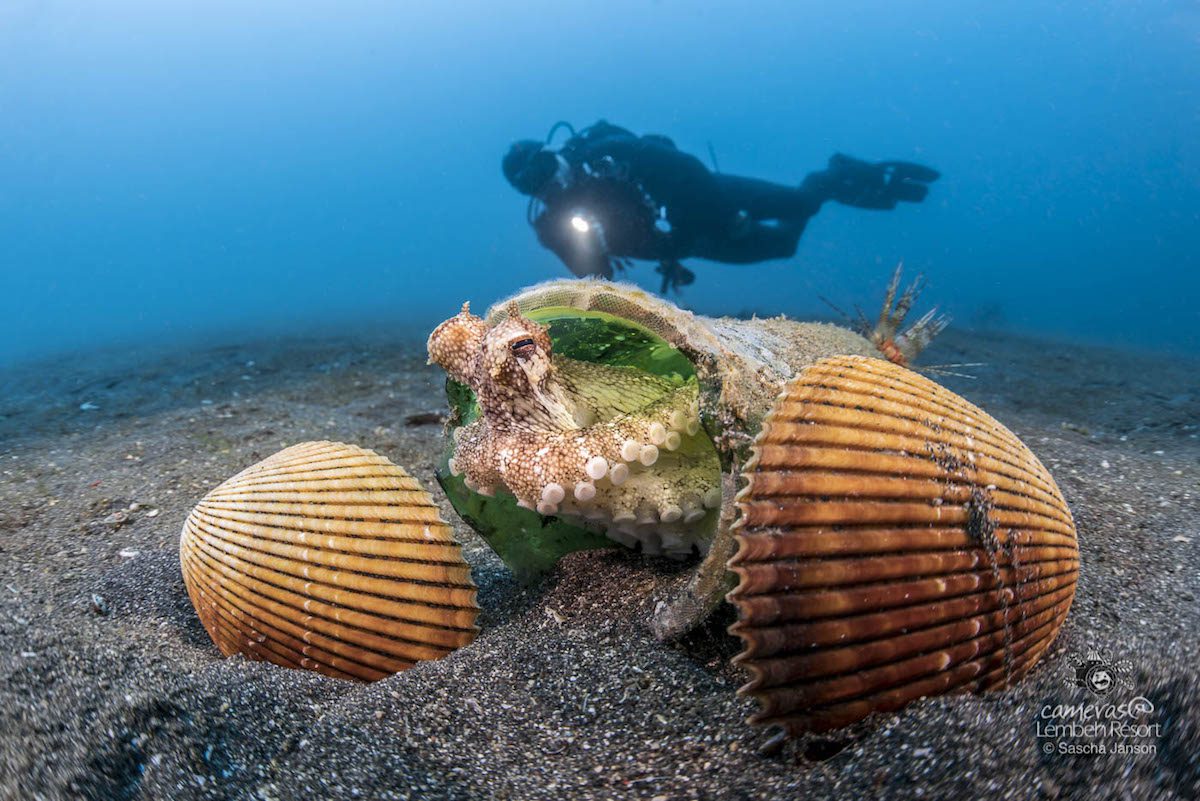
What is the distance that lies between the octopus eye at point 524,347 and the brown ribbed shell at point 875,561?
839 millimetres

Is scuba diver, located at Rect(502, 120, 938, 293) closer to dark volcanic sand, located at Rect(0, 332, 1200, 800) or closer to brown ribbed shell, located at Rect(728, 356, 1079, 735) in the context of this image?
dark volcanic sand, located at Rect(0, 332, 1200, 800)

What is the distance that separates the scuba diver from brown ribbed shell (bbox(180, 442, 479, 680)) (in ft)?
24.8

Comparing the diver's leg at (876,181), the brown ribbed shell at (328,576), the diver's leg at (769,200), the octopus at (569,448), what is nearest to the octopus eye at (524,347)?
the octopus at (569,448)

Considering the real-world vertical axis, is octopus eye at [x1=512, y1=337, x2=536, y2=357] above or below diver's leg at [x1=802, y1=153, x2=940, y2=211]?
below

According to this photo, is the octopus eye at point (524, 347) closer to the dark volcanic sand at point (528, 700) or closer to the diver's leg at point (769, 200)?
the dark volcanic sand at point (528, 700)

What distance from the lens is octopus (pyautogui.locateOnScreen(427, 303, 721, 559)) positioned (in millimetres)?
2004

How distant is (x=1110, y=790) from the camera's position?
134 centimetres

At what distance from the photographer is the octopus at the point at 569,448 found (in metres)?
2.00

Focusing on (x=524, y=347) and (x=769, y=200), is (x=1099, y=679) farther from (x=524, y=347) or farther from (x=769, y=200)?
(x=769, y=200)

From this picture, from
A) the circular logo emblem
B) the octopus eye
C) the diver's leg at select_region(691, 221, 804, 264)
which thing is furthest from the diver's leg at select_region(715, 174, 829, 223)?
the circular logo emblem

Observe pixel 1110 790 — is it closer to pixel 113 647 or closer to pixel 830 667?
pixel 830 667

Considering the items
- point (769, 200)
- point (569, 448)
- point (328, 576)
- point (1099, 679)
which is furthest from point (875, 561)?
point (769, 200)

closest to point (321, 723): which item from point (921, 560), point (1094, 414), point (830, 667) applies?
point (830, 667)

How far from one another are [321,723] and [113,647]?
1.00m
